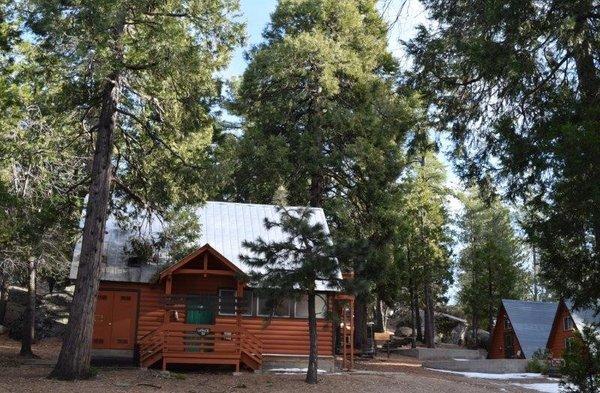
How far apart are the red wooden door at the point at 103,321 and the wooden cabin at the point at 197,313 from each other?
32 mm

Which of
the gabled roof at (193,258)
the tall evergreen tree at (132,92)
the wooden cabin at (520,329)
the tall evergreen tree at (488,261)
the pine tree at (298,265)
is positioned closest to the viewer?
the tall evergreen tree at (132,92)

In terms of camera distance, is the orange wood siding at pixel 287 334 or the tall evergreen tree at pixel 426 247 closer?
the orange wood siding at pixel 287 334

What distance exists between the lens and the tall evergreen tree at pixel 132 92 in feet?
43.5

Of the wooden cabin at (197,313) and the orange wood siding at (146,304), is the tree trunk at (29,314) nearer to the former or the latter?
the wooden cabin at (197,313)

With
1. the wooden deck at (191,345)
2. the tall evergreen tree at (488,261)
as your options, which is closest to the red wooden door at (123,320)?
the wooden deck at (191,345)

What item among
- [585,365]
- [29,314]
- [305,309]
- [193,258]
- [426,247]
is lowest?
[585,365]

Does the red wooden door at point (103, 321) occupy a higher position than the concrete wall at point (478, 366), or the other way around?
the red wooden door at point (103, 321)

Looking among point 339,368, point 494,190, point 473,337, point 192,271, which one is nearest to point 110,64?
point 192,271

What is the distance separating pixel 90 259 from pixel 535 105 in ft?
36.2

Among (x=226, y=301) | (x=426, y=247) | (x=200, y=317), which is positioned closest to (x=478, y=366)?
(x=426, y=247)

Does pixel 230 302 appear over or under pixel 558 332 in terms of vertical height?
over

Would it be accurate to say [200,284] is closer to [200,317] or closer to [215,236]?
[200,317]

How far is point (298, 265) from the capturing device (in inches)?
657

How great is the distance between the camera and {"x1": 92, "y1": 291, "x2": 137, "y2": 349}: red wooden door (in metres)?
19.7
